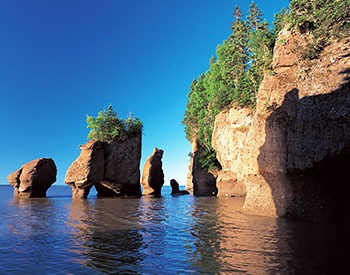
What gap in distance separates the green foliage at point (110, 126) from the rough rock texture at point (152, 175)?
5.73 meters

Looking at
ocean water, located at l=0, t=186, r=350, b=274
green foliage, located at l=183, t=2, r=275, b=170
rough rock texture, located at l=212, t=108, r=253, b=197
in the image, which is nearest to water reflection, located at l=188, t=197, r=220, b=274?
ocean water, located at l=0, t=186, r=350, b=274

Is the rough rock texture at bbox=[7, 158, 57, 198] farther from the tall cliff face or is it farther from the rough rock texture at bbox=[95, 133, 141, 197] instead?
the tall cliff face

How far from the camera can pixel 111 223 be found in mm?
14672

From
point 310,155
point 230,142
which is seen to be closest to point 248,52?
point 230,142

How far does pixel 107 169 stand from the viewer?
37.8 metres

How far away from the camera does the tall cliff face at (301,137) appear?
13188 millimetres

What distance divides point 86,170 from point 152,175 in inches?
519

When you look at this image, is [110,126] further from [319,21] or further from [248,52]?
[319,21]

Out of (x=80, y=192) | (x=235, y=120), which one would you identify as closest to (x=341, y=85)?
(x=235, y=120)

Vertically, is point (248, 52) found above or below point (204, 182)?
above

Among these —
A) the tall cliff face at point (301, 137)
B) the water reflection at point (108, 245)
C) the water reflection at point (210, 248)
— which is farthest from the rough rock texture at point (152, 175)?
the water reflection at point (210, 248)

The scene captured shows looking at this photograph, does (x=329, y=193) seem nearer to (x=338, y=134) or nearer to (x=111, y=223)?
(x=338, y=134)

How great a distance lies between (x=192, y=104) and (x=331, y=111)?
43.6 meters

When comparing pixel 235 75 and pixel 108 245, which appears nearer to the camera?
pixel 108 245
